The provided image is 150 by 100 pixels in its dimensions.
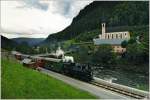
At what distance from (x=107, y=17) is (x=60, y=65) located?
19.3 ft

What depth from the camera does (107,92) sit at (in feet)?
47.2

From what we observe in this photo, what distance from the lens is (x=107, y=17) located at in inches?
931

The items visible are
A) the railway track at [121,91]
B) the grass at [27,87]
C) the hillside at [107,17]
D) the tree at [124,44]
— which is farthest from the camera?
the tree at [124,44]

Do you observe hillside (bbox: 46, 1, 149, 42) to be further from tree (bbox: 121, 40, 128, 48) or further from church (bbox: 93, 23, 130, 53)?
tree (bbox: 121, 40, 128, 48)

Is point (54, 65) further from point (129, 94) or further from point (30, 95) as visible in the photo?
point (30, 95)

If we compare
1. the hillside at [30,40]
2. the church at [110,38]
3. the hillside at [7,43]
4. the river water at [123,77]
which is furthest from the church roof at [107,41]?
the hillside at [7,43]

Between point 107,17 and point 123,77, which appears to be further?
point 123,77

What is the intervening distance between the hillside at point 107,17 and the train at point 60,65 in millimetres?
2265

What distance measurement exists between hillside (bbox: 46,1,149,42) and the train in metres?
2.26

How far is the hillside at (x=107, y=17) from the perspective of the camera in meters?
17.2

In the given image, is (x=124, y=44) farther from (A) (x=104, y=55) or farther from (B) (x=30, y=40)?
(B) (x=30, y=40)

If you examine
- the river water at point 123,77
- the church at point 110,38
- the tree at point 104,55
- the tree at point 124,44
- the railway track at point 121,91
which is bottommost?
the river water at point 123,77

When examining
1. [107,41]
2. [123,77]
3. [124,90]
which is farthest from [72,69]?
[123,77]

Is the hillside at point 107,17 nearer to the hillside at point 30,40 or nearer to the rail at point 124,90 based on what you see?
the hillside at point 30,40
